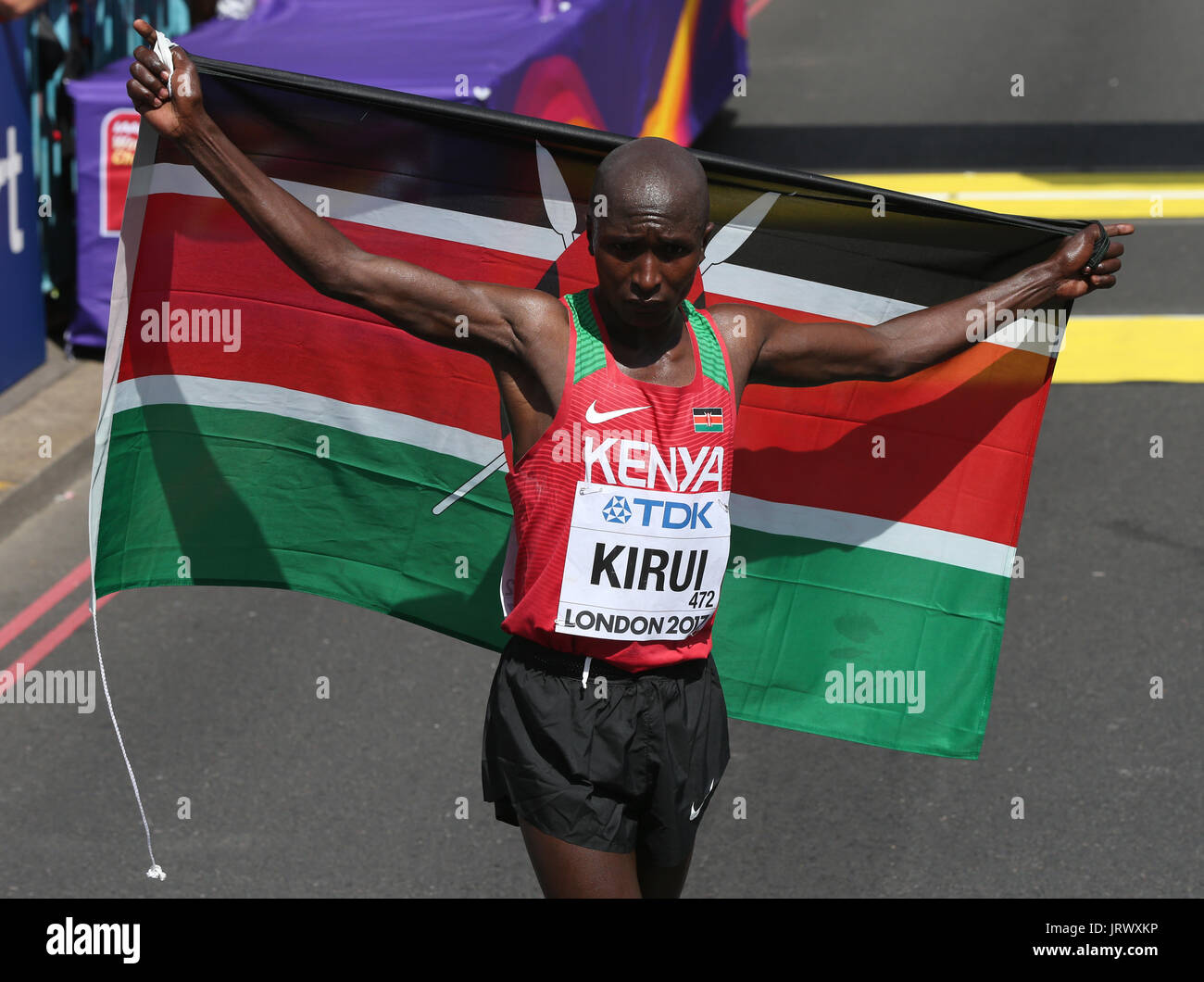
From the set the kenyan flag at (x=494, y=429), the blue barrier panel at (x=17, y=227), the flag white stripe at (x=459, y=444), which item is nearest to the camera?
the kenyan flag at (x=494, y=429)

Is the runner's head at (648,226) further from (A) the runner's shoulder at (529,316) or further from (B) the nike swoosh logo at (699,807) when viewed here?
(B) the nike swoosh logo at (699,807)

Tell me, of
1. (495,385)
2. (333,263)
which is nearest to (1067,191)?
(495,385)

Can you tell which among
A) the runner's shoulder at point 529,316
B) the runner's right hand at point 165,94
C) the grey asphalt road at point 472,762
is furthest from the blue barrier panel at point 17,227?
the runner's shoulder at point 529,316

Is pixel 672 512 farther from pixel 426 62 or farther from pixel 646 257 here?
pixel 426 62

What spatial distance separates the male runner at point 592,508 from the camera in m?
3.50

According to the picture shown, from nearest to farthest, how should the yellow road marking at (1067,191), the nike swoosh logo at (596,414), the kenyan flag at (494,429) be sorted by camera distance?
the nike swoosh logo at (596,414)
the kenyan flag at (494,429)
the yellow road marking at (1067,191)

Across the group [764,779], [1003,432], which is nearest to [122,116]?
[764,779]

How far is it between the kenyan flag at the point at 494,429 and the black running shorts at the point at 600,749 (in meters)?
1.07

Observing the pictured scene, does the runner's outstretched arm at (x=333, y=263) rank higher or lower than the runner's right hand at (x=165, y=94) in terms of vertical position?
lower

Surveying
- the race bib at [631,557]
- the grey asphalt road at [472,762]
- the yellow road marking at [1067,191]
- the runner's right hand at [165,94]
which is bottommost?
the grey asphalt road at [472,762]

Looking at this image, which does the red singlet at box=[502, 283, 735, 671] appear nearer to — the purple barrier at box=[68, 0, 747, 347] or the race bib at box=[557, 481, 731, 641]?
the race bib at box=[557, 481, 731, 641]

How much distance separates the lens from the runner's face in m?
3.28

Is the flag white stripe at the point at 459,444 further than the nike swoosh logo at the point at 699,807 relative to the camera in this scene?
Yes
